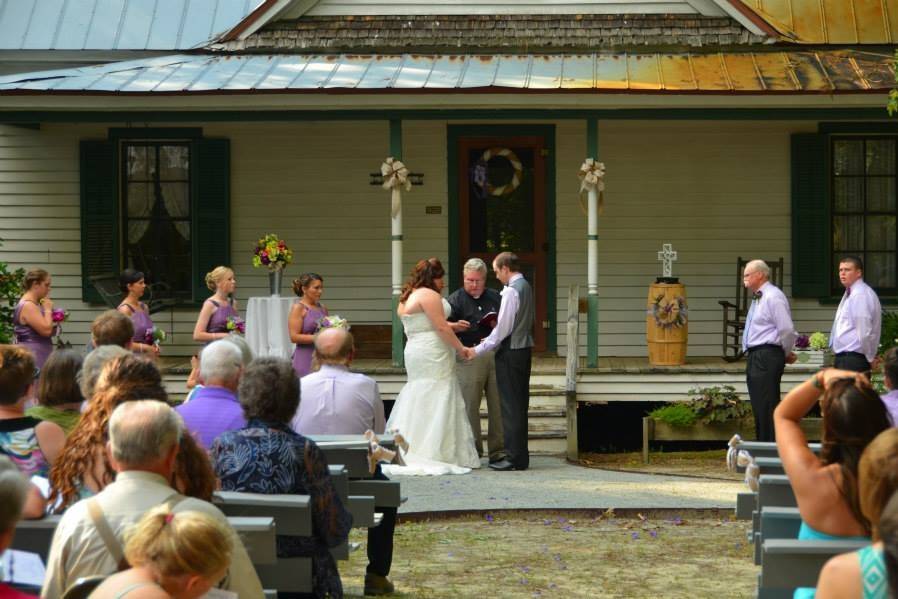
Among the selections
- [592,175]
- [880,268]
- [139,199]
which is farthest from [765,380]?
[139,199]

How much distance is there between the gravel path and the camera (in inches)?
408

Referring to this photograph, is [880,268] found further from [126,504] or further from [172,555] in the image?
[172,555]

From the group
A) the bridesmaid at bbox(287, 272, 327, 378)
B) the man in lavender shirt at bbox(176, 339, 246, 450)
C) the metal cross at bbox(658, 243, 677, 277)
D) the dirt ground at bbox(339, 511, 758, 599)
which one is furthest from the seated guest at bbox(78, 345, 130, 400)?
the metal cross at bbox(658, 243, 677, 277)

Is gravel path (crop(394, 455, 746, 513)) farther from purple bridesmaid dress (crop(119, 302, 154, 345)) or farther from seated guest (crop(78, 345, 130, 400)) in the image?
seated guest (crop(78, 345, 130, 400))

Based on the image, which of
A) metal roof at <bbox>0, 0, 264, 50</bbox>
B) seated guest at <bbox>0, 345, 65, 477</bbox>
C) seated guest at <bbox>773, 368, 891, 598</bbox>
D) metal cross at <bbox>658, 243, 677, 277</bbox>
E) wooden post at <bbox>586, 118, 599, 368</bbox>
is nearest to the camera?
seated guest at <bbox>773, 368, 891, 598</bbox>

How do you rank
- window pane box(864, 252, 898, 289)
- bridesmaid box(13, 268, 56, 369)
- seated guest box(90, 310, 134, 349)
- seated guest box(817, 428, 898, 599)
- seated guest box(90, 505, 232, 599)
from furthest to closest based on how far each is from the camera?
window pane box(864, 252, 898, 289), bridesmaid box(13, 268, 56, 369), seated guest box(90, 310, 134, 349), seated guest box(90, 505, 232, 599), seated guest box(817, 428, 898, 599)

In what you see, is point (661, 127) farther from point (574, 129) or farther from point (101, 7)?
point (101, 7)

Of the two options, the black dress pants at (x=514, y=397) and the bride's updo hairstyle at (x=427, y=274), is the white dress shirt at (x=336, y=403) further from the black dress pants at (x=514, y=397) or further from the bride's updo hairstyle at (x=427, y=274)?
the black dress pants at (x=514, y=397)

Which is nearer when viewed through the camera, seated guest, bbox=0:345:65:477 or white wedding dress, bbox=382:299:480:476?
seated guest, bbox=0:345:65:477

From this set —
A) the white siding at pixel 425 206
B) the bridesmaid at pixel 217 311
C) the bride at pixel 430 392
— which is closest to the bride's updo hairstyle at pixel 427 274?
the bride at pixel 430 392

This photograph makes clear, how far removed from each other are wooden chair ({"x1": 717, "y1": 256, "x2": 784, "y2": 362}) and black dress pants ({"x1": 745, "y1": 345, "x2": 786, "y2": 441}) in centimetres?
273

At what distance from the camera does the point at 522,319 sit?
39.4ft

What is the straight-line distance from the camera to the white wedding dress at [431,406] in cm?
1206

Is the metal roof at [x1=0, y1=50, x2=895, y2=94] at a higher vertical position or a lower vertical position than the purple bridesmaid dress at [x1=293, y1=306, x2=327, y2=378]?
higher
